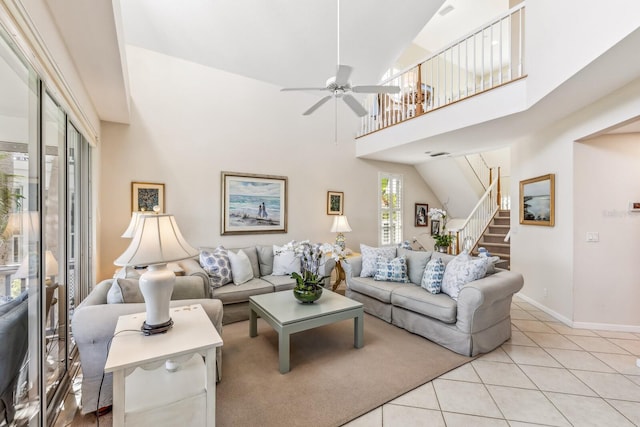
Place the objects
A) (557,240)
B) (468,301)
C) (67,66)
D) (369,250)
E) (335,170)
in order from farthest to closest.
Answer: (335,170) → (369,250) → (557,240) → (468,301) → (67,66)

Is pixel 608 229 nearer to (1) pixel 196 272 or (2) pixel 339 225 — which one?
(2) pixel 339 225

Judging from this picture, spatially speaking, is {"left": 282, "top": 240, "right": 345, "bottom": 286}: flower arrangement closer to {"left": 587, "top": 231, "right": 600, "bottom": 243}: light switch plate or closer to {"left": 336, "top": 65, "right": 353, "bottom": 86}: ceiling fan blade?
{"left": 336, "top": 65, "right": 353, "bottom": 86}: ceiling fan blade

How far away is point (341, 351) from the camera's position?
2.73 m

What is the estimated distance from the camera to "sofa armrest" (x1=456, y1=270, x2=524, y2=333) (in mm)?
2576

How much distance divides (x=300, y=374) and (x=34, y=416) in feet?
5.31

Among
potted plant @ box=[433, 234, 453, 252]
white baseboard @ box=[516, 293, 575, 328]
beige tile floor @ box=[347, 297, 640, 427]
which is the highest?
potted plant @ box=[433, 234, 453, 252]

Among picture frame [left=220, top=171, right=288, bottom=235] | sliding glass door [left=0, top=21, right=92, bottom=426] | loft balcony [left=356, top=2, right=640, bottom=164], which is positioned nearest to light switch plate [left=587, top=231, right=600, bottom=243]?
loft balcony [left=356, top=2, right=640, bottom=164]

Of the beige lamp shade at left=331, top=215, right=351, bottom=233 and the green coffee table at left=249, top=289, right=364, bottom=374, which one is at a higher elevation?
the beige lamp shade at left=331, top=215, right=351, bottom=233

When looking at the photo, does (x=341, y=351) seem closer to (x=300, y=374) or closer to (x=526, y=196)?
(x=300, y=374)

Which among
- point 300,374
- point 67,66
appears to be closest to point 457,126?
point 300,374

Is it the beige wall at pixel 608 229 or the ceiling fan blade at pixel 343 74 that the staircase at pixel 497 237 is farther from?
the ceiling fan blade at pixel 343 74

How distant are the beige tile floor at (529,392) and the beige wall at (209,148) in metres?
2.37

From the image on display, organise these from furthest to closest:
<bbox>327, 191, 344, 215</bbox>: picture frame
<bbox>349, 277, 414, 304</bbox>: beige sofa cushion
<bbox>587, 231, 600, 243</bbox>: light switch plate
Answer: <bbox>327, 191, 344, 215</bbox>: picture frame, <bbox>349, 277, 414, 304</bbox>: beige sofa cushion, <bbox>587, 231, 600, 243</bbox>: light switch plate

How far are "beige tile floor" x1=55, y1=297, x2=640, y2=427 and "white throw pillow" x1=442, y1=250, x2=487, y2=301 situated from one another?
672mm
